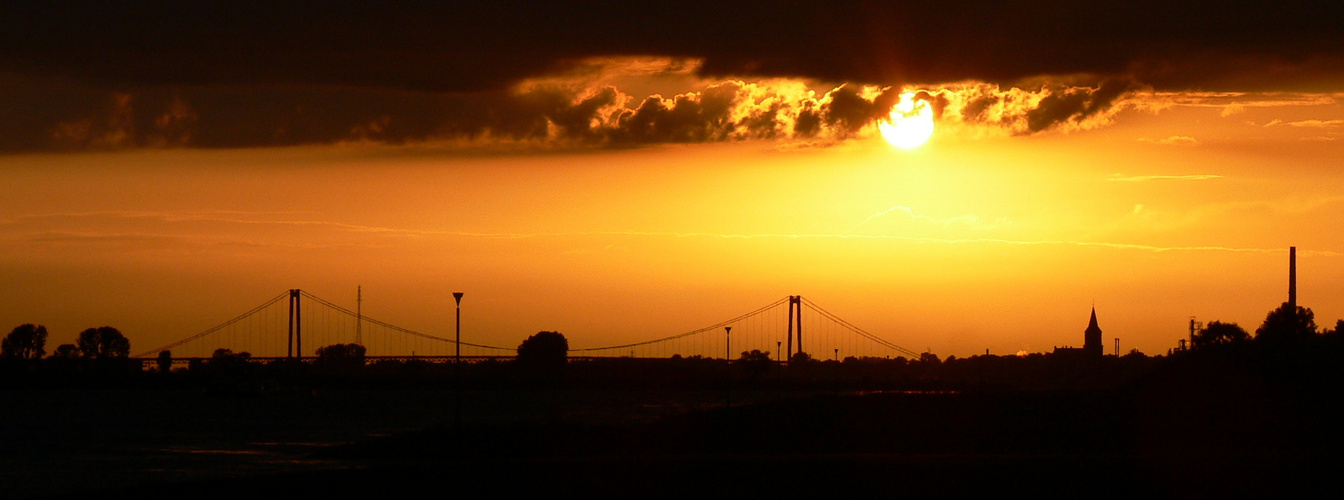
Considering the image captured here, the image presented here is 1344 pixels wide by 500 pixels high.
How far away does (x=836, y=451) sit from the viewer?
38.0 metres

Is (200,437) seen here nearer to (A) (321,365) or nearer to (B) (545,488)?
(B) (545,488)

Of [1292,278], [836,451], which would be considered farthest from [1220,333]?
[836,451]

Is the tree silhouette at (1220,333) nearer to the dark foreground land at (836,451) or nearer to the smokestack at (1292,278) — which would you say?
the smokestack at (1292,278)

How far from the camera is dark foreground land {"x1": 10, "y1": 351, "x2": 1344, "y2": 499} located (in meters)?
26.8

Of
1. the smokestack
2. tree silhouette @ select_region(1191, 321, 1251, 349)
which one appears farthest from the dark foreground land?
tree silhouette @ select_region(1191, 321, 1251, 349)

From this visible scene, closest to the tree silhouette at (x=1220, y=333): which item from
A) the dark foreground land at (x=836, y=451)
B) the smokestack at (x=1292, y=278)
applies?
the smokestack at (x=1292, y=278)

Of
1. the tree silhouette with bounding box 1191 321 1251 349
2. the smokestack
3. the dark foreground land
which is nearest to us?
the dark foreground land

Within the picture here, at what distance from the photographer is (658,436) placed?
43.3m

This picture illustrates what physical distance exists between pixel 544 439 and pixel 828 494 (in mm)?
14185

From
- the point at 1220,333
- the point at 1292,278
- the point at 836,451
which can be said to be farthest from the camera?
the point at 1220,333

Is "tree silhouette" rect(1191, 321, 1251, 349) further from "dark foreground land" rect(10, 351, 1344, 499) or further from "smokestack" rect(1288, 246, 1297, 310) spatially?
"dark foreground land" rect(10, 351, 1344, 499)

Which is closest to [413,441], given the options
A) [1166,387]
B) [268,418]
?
[1166,387]

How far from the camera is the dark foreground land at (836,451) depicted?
2681cm

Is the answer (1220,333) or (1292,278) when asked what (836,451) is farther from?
(1220,333)
